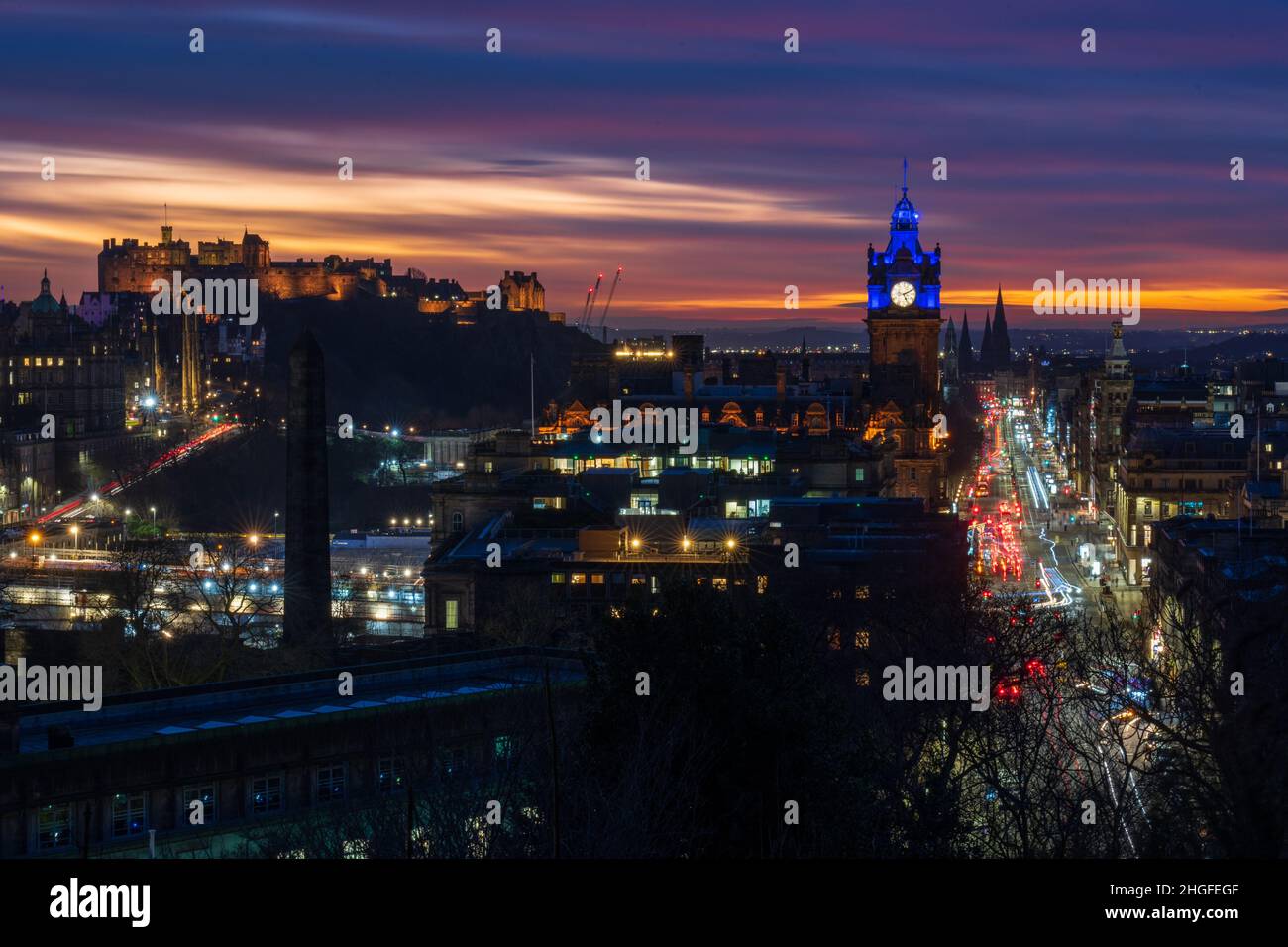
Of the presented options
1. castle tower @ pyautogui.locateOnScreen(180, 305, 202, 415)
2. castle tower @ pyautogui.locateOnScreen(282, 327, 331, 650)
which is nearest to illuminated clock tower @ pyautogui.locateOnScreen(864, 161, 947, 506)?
castle tower @ pyautogui.locateOnScreen(282, 327, 331, 650)

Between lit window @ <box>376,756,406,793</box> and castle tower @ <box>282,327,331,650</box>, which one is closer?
lit window @ <box>376,756,406,793</box>

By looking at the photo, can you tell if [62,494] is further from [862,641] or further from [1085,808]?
[1085,808]

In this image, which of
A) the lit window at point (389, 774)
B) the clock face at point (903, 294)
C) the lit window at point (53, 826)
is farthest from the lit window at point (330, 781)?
the clock face at point (903, 294)

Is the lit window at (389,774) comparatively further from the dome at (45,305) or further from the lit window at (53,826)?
the dome at (45,305)

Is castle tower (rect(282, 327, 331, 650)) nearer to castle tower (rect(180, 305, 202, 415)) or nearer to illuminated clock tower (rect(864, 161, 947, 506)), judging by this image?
illuminated clock tower (rect(864, 161, 947, 506))

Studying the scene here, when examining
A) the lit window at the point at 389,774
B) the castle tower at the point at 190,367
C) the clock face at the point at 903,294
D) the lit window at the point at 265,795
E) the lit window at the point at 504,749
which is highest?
the clock face at the point at 903,294

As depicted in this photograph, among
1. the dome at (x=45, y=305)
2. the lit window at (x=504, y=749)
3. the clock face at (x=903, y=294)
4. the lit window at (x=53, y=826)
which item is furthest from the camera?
the dome at (x=45, y=305)
